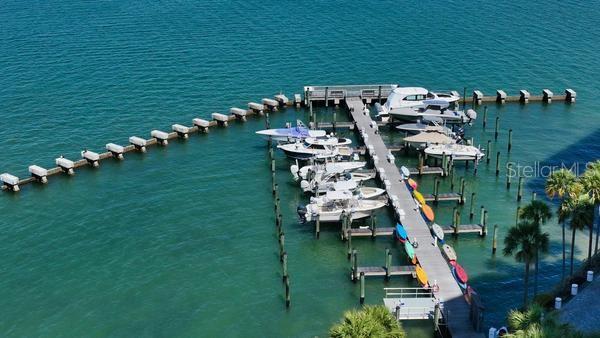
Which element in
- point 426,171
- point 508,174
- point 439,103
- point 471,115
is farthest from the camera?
point 439,103

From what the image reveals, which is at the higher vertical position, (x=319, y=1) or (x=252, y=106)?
(x=319, y=1)

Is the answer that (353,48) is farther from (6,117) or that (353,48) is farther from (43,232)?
(43,232)

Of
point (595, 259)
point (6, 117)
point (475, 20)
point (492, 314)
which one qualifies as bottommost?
point (492, 314)

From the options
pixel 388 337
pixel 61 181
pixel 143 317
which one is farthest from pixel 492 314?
pixel 61 181

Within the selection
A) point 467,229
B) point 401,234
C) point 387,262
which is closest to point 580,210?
point 387,262

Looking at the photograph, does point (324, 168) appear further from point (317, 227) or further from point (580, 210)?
point (580, 210)

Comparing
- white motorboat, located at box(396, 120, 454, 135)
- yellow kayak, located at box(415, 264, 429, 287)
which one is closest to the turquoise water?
yellow kayak, located at box(415, 264, 429, 287)
